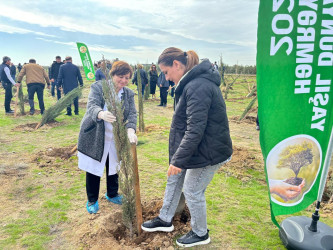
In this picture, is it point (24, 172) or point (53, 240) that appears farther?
point (24, 172)

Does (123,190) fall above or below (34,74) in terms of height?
below

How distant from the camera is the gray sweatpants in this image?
2229 mm

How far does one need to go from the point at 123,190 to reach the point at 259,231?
5.53 feet

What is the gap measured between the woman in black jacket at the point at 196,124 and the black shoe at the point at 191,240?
0.19m

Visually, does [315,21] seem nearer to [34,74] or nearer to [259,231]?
[259,231]

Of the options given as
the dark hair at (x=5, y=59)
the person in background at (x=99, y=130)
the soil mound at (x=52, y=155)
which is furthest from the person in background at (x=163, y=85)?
the person in background at (x=99, y=130)

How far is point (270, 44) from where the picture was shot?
1893 millimetres

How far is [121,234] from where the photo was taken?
2748 millimetres

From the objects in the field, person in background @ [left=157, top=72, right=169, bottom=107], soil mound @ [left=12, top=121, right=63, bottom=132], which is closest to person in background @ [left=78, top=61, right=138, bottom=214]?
the field

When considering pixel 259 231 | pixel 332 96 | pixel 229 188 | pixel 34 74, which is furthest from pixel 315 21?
pixel 34 74

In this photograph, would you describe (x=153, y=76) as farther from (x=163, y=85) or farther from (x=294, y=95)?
(x=294, y=95)

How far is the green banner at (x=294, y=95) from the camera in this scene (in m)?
1.91

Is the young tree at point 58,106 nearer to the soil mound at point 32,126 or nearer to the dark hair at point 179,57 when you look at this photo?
the soil mound at point 32,126

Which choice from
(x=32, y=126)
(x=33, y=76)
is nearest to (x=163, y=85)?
(x=33, y=76)
